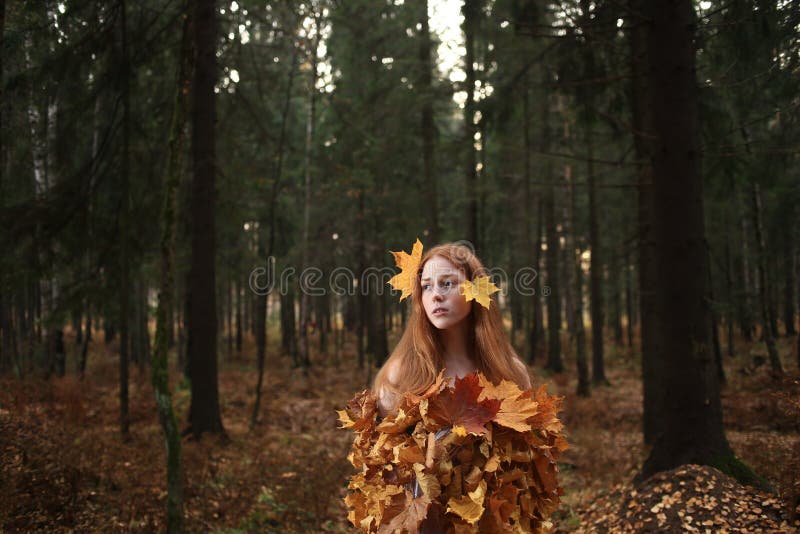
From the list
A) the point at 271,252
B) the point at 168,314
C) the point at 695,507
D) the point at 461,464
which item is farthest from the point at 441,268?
the point at 271,252

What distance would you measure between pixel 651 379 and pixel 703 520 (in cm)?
405

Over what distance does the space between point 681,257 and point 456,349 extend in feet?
10.3

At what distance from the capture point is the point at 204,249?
28.7ft

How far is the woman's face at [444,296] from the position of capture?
2.70 m

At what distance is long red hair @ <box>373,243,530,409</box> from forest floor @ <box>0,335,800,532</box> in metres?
2.67

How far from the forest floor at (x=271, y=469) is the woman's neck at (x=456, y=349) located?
9.29 feet

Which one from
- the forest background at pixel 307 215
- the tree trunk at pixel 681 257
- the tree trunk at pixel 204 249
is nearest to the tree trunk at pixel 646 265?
the forest background at pixel 307 215

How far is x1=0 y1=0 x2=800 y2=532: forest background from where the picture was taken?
16.1 feet

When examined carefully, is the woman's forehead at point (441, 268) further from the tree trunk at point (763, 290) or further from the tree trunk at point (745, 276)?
the tree trunk at point (745, 276)

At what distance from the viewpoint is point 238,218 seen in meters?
10.8

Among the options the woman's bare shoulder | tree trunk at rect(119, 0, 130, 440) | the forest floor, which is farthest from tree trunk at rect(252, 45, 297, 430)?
the woman's bare shoulder

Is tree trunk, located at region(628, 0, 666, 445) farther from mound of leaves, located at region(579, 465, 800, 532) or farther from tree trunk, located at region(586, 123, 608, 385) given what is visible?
tree trunk, located at region(586, 123, 608, 385)

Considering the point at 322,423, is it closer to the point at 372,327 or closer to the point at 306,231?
the point at 306,231

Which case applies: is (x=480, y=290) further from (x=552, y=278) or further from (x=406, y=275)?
(x=552, y=278)
